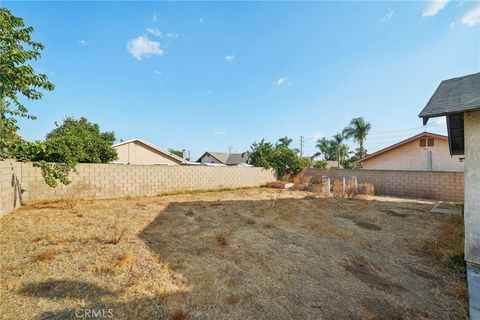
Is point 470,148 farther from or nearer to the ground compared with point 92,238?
farther from the ground

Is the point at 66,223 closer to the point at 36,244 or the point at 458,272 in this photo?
the point at 36,244

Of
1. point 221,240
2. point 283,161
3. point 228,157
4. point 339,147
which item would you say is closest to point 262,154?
point 283,161

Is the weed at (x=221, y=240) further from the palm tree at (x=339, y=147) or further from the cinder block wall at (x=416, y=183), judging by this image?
the palm tree at (x=339, y=147)

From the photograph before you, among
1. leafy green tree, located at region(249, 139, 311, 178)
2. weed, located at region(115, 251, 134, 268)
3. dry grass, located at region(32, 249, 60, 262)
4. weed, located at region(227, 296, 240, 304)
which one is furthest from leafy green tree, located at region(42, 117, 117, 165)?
leafy green tree, located at region(249, 139, 311, 178)

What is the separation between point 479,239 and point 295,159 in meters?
13.7

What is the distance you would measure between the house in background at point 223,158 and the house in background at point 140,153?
15657 mm

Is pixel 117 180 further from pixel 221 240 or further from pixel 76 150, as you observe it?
pixel 221 240

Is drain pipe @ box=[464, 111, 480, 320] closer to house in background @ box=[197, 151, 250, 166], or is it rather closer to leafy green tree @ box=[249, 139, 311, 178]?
leafy green tree @ box=[249, 139, 311, 178]

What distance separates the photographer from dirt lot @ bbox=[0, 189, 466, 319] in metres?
2.57

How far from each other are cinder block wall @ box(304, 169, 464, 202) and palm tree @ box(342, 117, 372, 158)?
12880 millimetres

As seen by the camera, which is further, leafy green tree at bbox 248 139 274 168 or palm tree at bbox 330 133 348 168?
palm tree at bbox 330 133 348 168

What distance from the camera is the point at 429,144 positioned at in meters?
14.3

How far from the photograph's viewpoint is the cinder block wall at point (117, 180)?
22.7ft

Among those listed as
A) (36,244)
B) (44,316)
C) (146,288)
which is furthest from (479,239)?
(36,244)
